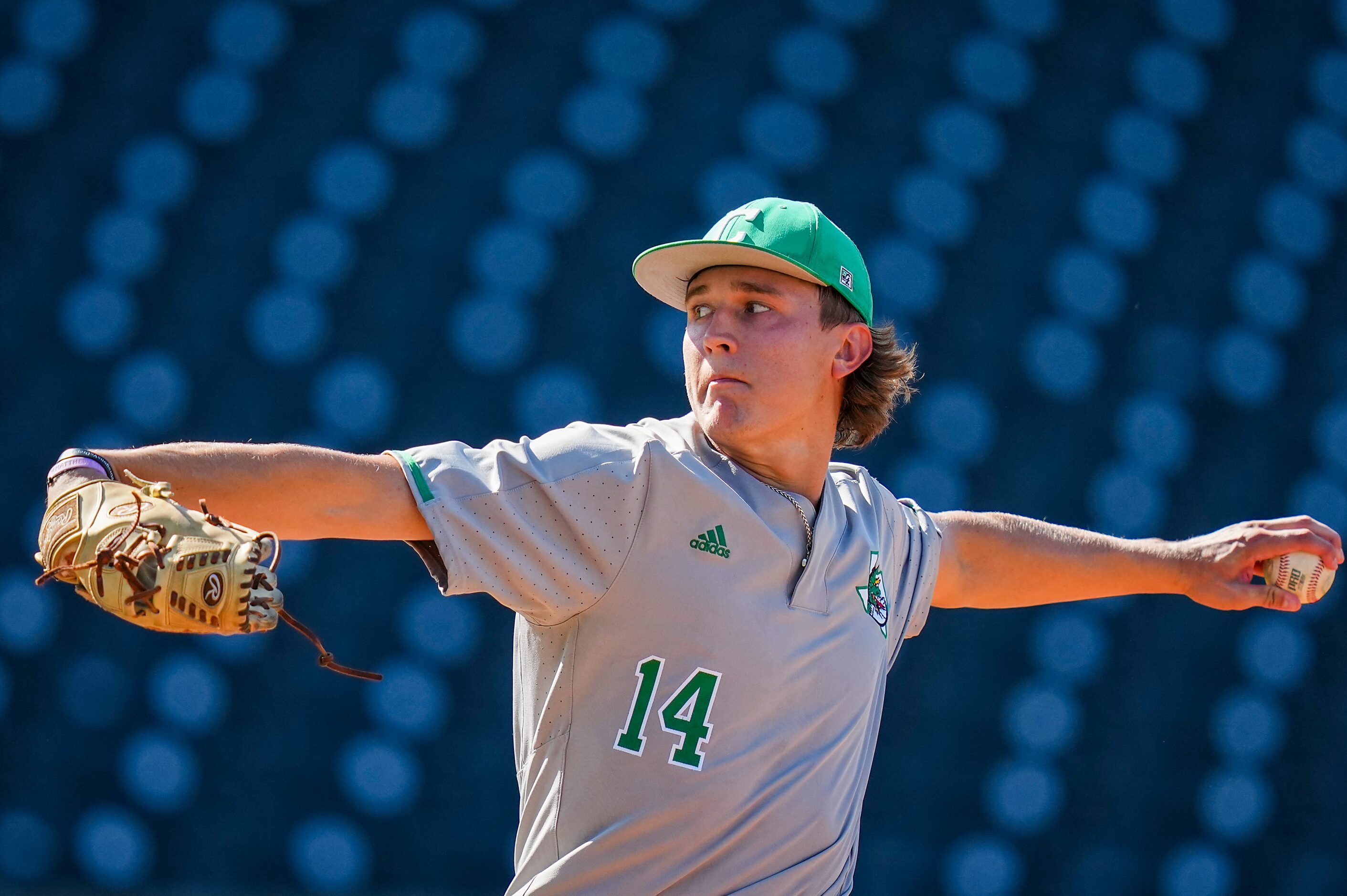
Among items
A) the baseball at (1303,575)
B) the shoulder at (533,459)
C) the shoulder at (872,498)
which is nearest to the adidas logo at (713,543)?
the shoulder at (533,459)

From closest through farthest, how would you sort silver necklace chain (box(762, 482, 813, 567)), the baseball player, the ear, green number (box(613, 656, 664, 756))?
1. the baseball player
2. green number (box(613, 656, 664, 756))
3. silver necklace chain (box(762, 482, 813, 567))
4. the ear

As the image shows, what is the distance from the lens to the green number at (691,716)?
1464 mm

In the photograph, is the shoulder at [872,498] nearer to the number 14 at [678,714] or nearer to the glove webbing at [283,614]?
the number 14 at [678,714]

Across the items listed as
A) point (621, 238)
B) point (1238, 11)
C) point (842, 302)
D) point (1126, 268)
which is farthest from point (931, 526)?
point (1238, 11)

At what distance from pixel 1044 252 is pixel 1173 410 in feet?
1.81

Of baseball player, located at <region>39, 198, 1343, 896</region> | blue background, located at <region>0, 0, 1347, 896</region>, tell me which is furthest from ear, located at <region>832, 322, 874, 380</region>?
blue background, located at <region>0, 0, 1347, 896</region>

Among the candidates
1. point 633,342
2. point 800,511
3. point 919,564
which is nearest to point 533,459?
point 800,511

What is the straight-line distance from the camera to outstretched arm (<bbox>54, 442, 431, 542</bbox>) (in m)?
1.20

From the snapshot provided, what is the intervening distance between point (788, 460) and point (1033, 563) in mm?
539

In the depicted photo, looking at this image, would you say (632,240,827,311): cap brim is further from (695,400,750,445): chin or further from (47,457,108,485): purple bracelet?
(47,457,108,485): purple bracelet

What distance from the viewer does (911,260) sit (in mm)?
3115

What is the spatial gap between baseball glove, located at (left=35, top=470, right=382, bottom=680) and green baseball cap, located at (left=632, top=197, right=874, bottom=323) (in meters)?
0.79

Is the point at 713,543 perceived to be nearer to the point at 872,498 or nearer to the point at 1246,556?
the point at 872,498

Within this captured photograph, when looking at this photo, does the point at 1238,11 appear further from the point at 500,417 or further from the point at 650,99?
the point at 500,417
